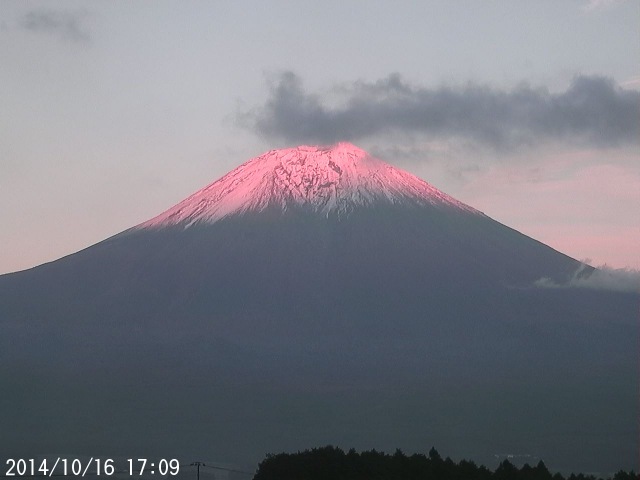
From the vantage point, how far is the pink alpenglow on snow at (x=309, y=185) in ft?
397

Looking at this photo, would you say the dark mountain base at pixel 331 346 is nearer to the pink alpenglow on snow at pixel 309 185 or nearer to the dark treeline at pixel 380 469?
the pink alpenglow on snow at pixel 309 185

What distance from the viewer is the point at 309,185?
121938 millimetres

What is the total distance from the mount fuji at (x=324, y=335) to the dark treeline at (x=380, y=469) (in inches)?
2073

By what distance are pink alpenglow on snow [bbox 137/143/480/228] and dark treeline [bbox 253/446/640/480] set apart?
5867 cm

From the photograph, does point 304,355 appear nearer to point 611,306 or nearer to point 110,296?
point 110,296

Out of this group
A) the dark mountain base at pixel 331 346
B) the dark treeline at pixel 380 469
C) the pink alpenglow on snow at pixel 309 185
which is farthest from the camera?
the pink alpenglow on snow at pixel 309 185

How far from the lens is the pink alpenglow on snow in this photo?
12088 cm

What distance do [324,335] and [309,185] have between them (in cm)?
1159

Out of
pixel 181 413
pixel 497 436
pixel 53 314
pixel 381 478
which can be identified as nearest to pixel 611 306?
pixel 497 436

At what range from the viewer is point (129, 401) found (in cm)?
12244

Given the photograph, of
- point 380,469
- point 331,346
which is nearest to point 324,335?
point 331,346

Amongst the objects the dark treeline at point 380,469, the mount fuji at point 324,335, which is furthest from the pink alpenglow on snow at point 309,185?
the dark treeline at point 380,469

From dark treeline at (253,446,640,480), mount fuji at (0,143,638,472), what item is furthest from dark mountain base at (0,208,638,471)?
dark treeline at (253,446,640,480)

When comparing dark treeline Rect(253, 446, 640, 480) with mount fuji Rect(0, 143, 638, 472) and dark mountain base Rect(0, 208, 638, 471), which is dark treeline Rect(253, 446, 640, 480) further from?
dark mountain base Rect(0, 208, 638, 471)
